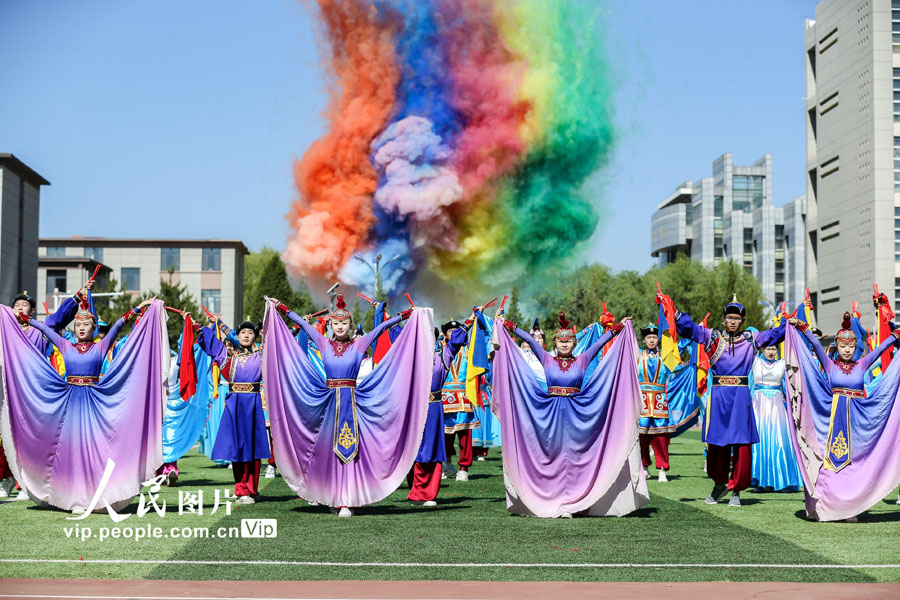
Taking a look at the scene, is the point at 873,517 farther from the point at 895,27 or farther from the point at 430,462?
the point at 895,27

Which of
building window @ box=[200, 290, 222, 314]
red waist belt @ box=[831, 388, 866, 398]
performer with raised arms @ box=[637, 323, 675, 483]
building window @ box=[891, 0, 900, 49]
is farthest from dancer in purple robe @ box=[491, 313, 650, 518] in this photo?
building window @ box=[200, 290, 222, 314]

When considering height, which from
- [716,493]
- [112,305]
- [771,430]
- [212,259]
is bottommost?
[716,493]

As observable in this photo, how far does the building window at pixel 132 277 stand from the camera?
9162cm

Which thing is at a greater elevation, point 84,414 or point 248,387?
point 248,387

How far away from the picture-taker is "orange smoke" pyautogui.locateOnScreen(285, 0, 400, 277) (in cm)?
3903

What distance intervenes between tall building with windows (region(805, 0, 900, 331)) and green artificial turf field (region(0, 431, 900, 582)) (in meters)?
50.2

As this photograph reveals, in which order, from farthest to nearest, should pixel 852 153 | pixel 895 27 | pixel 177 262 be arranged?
pixel 177 262
pixel 852 153
pixel 895 27

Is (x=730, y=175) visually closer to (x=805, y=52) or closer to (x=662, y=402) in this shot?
(x=805, y=52)

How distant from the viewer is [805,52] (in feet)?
223

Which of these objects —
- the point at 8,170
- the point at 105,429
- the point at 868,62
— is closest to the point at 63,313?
the point at 105,429

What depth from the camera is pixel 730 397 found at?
13.3 m

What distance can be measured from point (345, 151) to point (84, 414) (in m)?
27.5

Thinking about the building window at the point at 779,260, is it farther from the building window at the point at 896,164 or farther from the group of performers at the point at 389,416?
the group of performers at the point at 389,416

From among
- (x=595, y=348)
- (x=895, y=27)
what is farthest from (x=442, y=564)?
(x=895, y=27)
